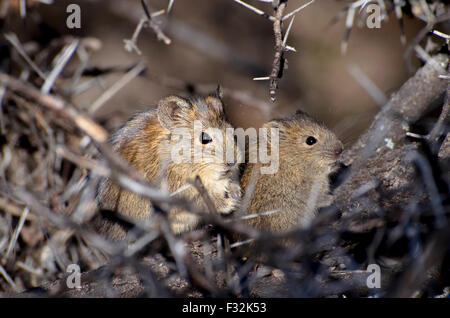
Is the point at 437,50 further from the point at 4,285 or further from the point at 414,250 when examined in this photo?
the point at 4,285

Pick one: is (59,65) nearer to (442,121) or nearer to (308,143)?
(308,143)

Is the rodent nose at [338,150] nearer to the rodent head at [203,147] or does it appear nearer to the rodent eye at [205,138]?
the rodent head at [203,147]

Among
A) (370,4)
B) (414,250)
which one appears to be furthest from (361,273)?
(370,4)

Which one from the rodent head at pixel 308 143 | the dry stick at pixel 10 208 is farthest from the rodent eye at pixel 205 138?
the dry stick at pixel 10 208

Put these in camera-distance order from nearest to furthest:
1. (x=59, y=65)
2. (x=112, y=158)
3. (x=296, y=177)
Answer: (x=112, y=158) → (x=296, y=177) → (x=59, y=65)

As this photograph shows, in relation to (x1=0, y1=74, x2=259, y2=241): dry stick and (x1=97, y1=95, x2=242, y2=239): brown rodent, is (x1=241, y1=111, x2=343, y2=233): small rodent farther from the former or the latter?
(x1=0, y1=74, x2=259, y2=241): dry stick

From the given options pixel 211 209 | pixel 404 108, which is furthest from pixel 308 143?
pixel 211 209

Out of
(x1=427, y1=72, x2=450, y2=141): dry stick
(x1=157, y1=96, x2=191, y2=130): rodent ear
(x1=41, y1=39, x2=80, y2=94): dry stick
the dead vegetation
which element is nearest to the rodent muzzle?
the dead vegetation
